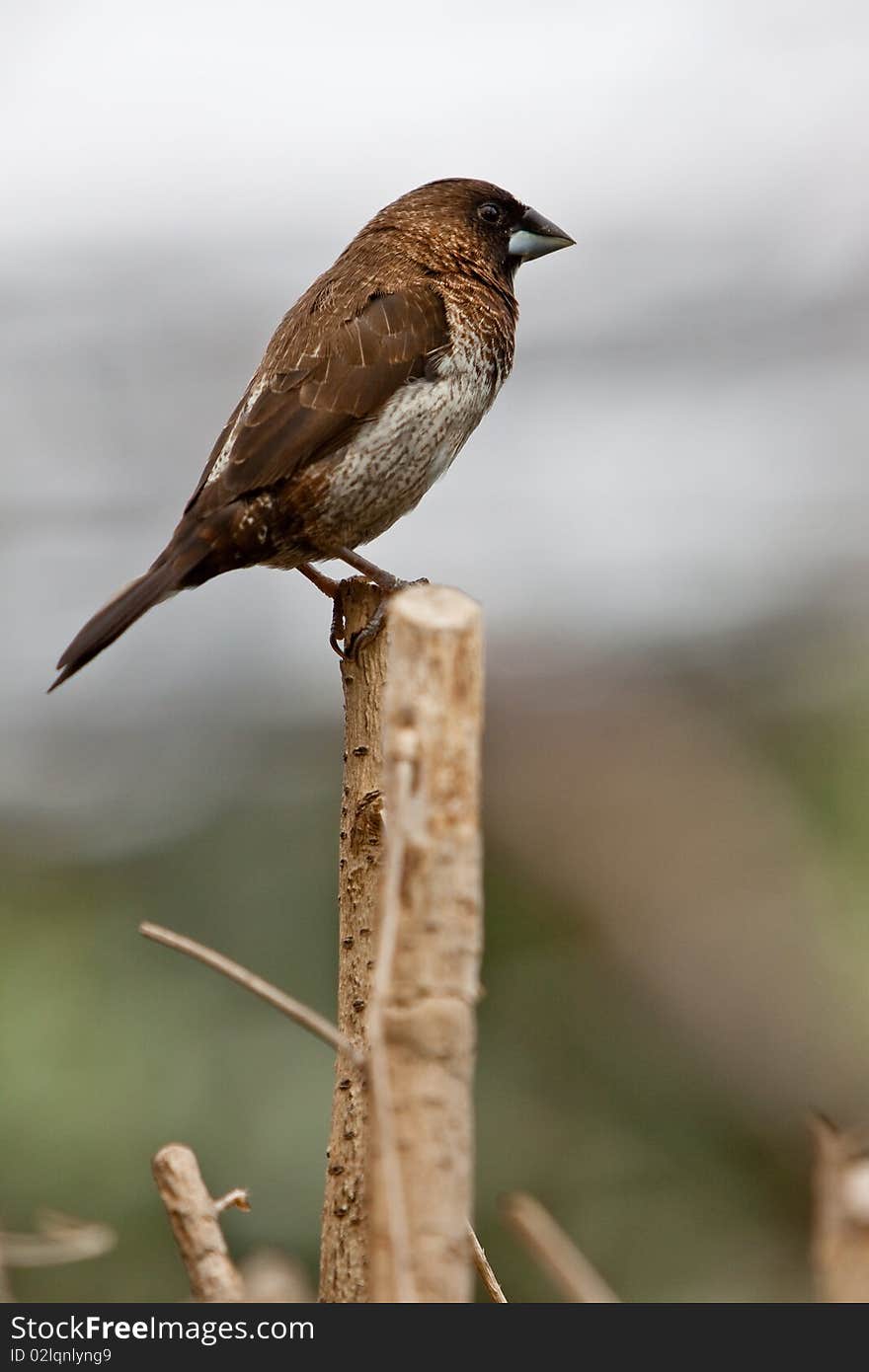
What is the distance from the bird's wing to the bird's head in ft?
1.22

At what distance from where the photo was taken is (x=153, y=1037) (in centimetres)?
498

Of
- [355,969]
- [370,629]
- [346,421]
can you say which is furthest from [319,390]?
[355,969]

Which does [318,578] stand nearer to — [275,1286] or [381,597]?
[381,597]

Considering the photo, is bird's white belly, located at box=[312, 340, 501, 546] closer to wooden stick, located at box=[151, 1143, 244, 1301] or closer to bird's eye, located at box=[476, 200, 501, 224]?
bird's eye, located at box=[476, 200, 501, 224]

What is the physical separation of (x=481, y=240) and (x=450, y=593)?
256 centimetres

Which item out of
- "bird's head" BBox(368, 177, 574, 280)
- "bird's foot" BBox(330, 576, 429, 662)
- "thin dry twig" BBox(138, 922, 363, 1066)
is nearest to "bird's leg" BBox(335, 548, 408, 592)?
"bird's foot" BBox(330, 576, 429, 662)

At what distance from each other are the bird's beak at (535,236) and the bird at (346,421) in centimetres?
36

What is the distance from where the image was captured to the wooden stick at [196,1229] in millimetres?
1436

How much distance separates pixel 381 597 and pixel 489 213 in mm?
1471

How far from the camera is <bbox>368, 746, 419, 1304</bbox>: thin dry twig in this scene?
1199 millimetres

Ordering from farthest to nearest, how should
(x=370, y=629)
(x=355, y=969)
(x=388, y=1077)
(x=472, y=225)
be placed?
(x=472, y=225) → (x=370, y=629) → (x=355, y=969) → (x=388, y=1077)

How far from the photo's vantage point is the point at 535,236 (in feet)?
13.0
